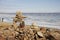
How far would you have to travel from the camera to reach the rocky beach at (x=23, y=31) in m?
3.04

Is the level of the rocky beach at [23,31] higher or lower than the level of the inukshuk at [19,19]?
lower

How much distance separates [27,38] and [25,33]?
11 centimetres

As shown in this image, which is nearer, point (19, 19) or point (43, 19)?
point (43, 19)

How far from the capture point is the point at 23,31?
316 cm

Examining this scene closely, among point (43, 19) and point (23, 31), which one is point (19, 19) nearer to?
point (23, 31)

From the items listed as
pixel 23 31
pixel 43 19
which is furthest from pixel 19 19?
pixel 43 19

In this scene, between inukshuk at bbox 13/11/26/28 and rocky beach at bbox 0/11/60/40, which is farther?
inukshuk at bbox 13/11/26/28

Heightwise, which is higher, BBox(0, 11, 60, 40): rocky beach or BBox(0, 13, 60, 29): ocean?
BBox(0, 13, 60, 29): ocean

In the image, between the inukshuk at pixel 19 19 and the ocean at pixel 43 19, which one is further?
the inukshuk at pixel 19 19

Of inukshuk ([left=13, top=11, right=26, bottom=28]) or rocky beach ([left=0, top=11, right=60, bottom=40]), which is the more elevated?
inukshuk ([left=13, top=11, right=26, bottom=28])

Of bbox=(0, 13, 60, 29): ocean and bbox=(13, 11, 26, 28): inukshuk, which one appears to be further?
bbox=(13, 11, 26, 28): inukshuk

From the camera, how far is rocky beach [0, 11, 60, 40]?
120 inches

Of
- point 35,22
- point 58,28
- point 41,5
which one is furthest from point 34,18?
point 58,28

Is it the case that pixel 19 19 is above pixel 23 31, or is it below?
above
